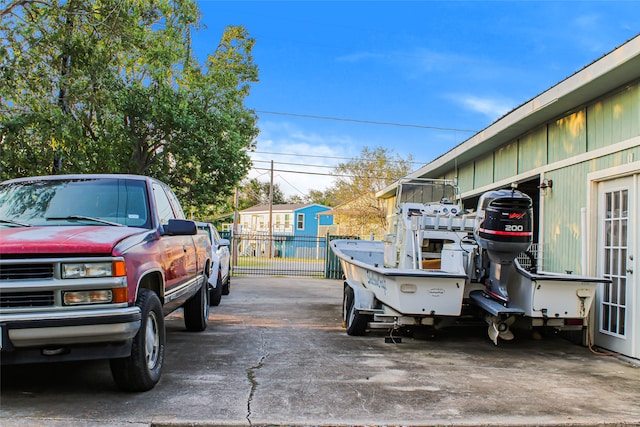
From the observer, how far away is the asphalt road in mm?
3992

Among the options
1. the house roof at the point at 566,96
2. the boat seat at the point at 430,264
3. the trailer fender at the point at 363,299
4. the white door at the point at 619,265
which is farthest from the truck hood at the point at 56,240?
the white door at the point at 619,265

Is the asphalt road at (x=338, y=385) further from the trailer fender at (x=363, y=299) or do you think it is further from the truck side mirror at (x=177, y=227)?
the truck side mirror at (x=177, y=227)

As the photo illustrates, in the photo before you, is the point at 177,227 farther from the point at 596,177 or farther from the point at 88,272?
the point at 596,177

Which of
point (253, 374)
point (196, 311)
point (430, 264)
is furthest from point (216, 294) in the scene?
point (253, 374)

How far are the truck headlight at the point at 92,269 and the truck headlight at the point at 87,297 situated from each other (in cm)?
13

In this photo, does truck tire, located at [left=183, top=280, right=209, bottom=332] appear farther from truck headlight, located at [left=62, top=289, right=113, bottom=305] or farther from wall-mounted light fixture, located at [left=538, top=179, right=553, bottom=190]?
wall-mounted light fixture, located at [left=538, top=179, right=553, bottom=190]

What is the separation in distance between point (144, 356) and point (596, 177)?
6438 mm

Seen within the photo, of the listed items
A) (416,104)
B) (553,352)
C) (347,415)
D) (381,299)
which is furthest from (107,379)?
(416,104)

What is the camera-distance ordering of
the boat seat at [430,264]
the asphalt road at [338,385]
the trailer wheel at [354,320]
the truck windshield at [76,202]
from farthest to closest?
the boat seat at [430,264]
the trailer wheel at [354,320]
the truck windshield at [76,202]
the asphalt road at [338,385]

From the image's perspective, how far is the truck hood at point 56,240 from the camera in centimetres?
Result: 372

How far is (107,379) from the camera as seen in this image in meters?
4.88

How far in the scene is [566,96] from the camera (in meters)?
7.26

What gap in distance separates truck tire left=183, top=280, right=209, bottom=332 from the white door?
19.1 feet

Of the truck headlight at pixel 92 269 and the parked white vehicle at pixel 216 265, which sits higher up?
the truck headlight at pixel 92 269
